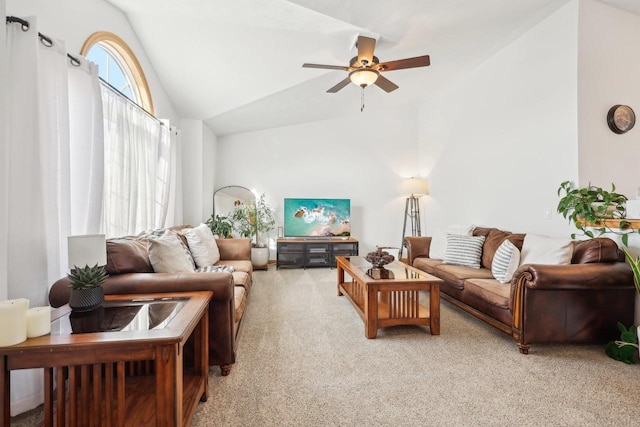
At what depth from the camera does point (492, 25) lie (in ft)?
11.1

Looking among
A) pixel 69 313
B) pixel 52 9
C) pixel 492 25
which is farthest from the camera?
pixel 492 25

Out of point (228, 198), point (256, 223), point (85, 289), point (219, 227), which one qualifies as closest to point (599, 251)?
point (85, 289)

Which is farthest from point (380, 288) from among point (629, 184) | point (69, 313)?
point (629, 184)

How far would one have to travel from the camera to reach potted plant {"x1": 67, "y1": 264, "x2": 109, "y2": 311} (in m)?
1.55

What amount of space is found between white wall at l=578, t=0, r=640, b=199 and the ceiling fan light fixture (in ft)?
6.42

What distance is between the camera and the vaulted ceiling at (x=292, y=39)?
2.84m

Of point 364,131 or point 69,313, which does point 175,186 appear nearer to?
point 69,313

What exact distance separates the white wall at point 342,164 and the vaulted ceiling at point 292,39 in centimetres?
122

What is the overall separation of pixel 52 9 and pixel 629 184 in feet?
16.7

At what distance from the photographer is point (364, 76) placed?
3082 mm

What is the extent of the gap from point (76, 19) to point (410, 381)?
3.53 m

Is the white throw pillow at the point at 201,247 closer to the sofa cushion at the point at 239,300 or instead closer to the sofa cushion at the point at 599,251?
the sofa cushion at the point at 239,300

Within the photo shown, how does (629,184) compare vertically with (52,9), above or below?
below

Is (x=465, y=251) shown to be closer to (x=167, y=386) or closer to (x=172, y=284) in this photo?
(x=172, y=284)
